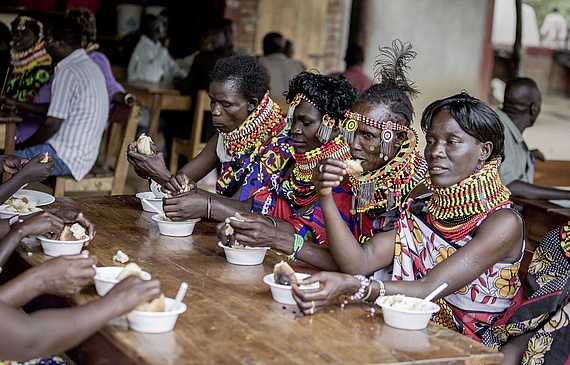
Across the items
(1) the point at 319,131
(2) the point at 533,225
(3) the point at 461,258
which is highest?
(1) the point at 319,131

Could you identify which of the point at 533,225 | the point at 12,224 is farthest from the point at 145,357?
the point at 533,225

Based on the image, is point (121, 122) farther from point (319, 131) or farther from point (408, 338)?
point (408, 338)

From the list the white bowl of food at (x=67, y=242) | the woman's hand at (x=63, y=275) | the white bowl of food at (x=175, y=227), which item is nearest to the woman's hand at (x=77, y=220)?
the white bowl of food at (x=67, y=242)

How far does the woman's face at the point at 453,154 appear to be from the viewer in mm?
2982

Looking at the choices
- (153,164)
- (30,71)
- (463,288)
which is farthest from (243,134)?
(30,71)

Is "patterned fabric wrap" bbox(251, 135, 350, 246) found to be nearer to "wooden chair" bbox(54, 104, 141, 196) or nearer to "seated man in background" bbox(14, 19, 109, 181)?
"wooden chair" bbox(54, 104, 141, 196)

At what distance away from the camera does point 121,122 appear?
5.70m

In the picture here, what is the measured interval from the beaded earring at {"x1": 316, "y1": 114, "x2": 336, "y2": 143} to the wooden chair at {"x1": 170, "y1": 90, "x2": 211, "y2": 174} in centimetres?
316

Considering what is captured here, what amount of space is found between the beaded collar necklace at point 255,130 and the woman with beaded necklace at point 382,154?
0.79m

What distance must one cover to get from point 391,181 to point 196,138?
12.7 ft

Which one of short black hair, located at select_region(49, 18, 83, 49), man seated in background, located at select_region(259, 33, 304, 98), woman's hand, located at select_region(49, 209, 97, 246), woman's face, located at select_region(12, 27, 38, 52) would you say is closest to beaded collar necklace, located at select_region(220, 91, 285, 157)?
woman's hand, located at select_region(49, 209, 97, 246)

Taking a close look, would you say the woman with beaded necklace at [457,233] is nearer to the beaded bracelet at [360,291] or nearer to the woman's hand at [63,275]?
the beaded bracelet at [360,291]

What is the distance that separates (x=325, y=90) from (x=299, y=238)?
76cm

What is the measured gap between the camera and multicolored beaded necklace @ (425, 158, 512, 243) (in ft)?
9.70
